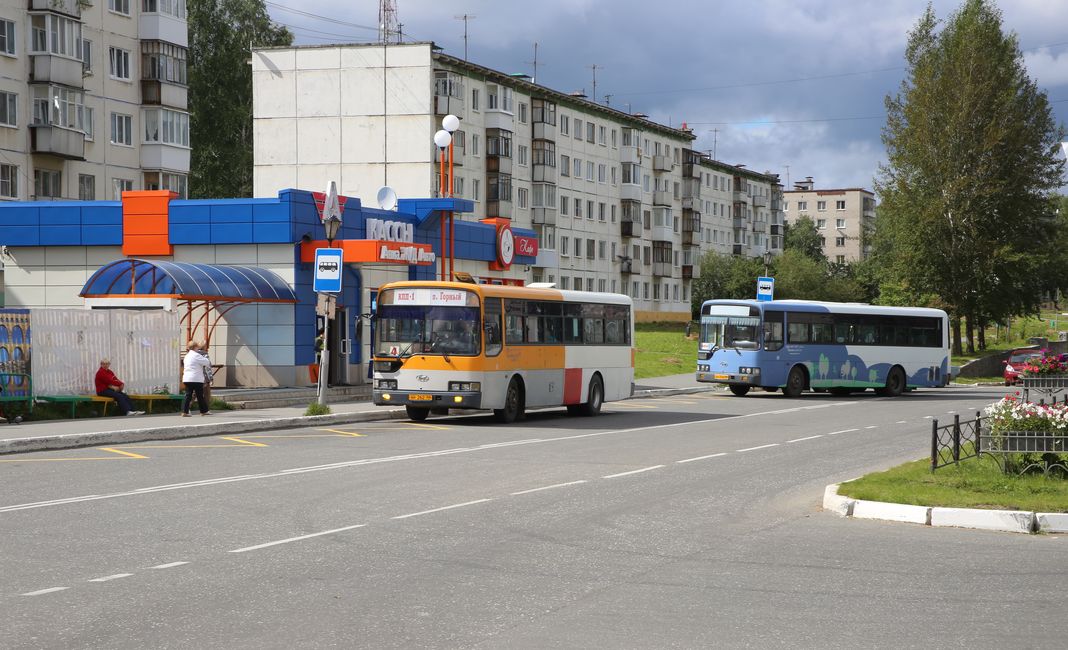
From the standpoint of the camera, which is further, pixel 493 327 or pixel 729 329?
pixel 729 329

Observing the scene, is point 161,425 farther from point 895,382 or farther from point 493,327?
point 895,382

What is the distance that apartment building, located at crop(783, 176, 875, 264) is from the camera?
175 metres

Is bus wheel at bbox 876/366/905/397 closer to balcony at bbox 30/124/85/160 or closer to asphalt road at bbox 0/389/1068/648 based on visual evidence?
asphalt road at bbox 0/389/1068/648

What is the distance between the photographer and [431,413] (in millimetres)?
31203

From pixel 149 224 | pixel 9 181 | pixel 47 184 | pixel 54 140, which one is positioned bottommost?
pixel 149 224

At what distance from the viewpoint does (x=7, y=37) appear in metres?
55.2

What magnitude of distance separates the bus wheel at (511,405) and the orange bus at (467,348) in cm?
2

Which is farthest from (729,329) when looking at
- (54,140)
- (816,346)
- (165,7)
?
(165,7)

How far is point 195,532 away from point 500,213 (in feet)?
222

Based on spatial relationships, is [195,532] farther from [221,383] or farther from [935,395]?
[935,395]

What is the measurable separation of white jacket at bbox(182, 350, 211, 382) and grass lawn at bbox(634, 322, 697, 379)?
20.4 meters

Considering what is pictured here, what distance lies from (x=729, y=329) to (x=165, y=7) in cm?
3655

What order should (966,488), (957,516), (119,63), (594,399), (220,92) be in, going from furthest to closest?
(220,92), (119,63), (594,399), (966,488), (957,516)

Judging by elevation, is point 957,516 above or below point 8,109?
below
